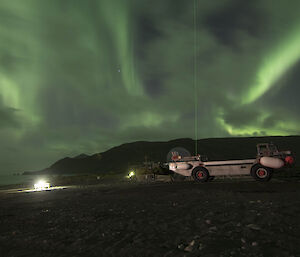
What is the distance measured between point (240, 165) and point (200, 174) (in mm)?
2856

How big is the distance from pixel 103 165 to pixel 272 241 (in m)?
182

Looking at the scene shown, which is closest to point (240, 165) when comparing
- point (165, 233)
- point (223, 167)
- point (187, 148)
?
point (223, 167)

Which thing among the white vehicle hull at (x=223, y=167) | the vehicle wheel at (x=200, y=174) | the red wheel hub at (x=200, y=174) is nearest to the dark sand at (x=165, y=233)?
the white vehicle hull at (x=223, y=167)

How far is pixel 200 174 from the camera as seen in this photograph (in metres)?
17.4

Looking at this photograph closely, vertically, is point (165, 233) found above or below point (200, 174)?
below

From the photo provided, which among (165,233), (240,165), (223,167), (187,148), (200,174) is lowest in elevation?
(165,233)

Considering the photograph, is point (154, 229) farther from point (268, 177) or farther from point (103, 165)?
point (103, 165)

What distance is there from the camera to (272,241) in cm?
399

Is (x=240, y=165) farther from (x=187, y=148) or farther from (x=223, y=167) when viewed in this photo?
(x=187, y=148)

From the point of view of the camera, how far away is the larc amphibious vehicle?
51.2ft

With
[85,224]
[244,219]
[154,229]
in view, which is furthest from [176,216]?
[85,224]

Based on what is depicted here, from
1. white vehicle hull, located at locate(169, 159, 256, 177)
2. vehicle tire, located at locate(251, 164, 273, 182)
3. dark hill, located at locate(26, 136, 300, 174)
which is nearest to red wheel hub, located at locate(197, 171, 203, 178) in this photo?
white vehicle hull, located at locate(169, 159, 256, 177)

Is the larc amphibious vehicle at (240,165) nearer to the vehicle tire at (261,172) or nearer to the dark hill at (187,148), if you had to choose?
the vehicle tire at (261,172)

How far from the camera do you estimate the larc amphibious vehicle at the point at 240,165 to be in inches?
615
